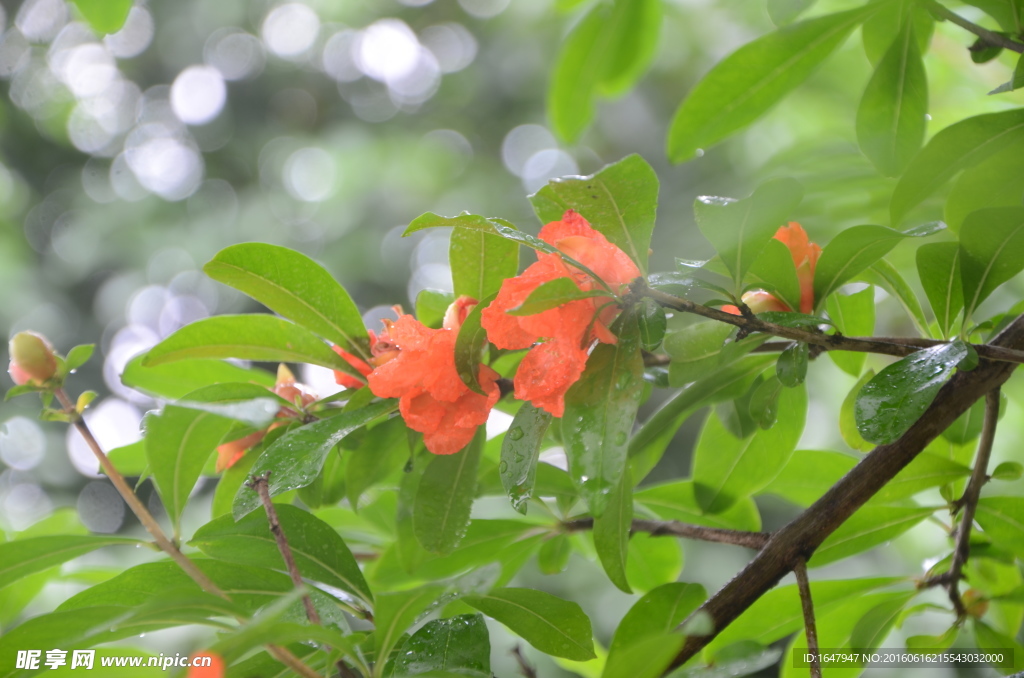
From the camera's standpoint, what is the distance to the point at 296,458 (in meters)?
0.48

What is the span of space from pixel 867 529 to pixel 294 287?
1.71ft

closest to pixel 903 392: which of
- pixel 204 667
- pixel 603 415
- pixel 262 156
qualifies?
pixel 603 415

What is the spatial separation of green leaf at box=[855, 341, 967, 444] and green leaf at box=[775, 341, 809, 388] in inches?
1.6

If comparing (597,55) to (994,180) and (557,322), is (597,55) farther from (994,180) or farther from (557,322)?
(557,322)

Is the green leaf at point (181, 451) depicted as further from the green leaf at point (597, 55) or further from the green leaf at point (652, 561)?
the green leaf at point (597, 55)

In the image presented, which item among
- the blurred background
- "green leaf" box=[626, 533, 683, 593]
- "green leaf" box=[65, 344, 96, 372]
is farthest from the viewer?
the blurred background

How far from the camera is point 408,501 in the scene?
627 millimetres

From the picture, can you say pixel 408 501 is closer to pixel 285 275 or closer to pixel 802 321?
pixel 285 275

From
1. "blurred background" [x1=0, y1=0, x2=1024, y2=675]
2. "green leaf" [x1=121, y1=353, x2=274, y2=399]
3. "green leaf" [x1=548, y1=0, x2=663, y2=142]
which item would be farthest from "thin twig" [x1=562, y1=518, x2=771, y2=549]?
"blurred background" [x1=0, y1=0, x2=1024, y2=675]

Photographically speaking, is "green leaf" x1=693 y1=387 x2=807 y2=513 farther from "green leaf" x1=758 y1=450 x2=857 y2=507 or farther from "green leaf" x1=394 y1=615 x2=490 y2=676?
"green leaf" x1=394 y1=615 x2=490 y2=676

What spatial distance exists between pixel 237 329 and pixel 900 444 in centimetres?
50

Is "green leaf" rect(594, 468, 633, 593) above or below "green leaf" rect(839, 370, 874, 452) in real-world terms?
below

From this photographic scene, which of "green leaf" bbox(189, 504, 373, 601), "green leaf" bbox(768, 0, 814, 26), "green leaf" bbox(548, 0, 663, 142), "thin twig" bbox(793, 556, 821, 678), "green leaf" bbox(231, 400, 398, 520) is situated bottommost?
"thin twig" bbox(793, 556, 821, 678)

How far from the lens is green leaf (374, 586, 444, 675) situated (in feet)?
1.34
